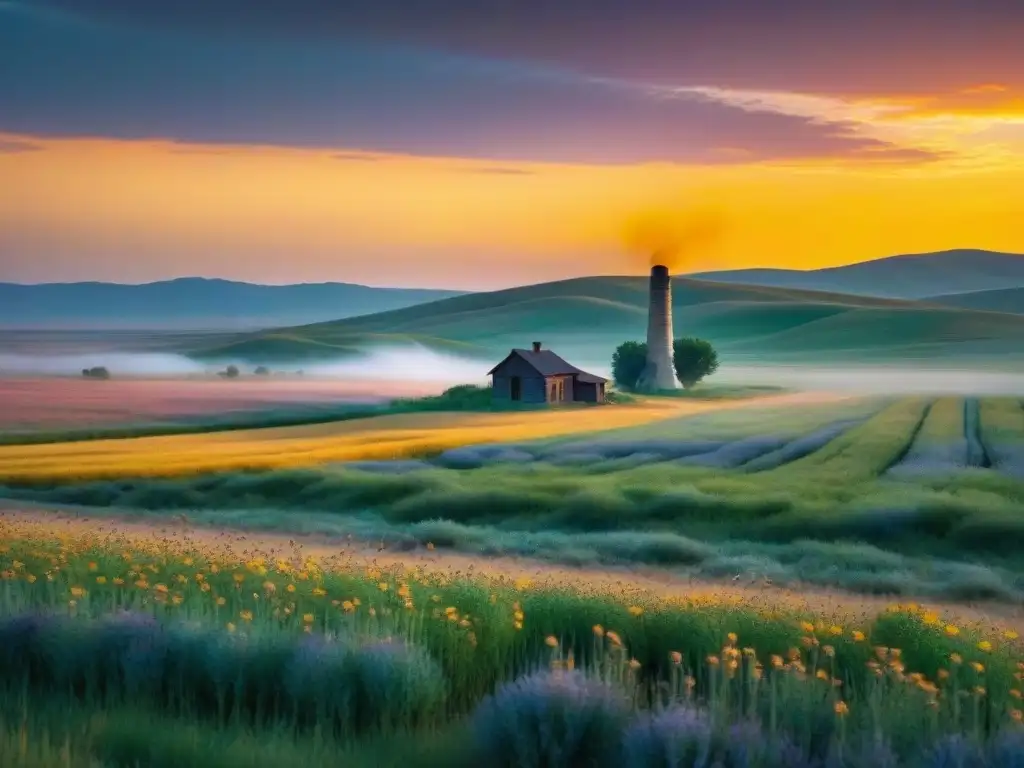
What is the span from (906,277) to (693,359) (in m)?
34.2

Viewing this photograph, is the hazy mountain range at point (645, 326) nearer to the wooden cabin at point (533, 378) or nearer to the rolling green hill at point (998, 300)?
the rolling green hill at point (998, 300)

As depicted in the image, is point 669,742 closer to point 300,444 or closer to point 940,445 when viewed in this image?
point 940,445

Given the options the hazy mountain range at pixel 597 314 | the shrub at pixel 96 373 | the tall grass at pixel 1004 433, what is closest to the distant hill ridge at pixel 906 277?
the hazy mountain range at pixel 597 314

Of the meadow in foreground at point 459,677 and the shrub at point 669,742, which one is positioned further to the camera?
the meadow in foreground at point 459,677

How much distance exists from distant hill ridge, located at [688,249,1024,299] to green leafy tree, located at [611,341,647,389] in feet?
35.6

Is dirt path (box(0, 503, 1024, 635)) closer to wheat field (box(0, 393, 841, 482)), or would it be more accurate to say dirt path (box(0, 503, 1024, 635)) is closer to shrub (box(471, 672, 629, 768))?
wheat field (box(0, 393, 841, 482))

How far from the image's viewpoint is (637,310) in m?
50.1

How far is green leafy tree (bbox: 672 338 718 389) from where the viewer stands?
39000mm

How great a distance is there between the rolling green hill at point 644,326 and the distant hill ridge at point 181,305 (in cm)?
118

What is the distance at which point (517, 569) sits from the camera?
13.7m

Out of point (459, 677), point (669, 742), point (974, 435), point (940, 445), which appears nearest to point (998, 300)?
point (974, 435)

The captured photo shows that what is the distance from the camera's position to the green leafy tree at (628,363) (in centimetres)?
3850

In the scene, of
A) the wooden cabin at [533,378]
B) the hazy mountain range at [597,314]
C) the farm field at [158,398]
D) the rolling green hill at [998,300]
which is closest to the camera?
the farm field at [158,398]

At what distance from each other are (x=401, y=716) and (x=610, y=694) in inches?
66.6
